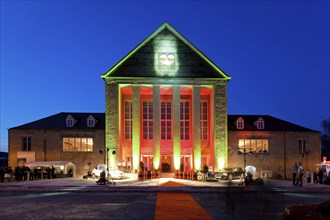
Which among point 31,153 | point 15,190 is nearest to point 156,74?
point 31,153

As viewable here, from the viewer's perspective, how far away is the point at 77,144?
5053 centimetres

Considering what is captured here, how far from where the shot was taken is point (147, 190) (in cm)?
2941

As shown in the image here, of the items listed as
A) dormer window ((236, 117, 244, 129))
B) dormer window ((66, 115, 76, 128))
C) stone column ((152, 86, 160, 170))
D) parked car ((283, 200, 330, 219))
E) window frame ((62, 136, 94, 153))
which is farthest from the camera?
dormer window ((236, 117, 244, 129))

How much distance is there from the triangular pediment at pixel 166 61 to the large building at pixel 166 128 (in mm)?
115

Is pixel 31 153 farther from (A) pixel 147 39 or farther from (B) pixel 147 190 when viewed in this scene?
(B) pixel 147 190

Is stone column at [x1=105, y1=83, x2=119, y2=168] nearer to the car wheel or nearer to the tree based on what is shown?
→ the car wheel

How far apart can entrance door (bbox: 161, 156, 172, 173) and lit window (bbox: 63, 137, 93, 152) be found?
29.3 ft

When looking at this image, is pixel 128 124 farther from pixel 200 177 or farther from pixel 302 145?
pixel 302 145

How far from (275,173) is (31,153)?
96.9 ft

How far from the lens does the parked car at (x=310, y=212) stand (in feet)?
36.0

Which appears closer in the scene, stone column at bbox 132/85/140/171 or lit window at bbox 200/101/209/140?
stone column at bbox 132/85/140/171

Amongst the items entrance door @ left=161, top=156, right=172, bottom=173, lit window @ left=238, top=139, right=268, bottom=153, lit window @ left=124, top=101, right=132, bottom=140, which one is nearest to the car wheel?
entrance door @ left=161, top=156, right=172, bottom=173

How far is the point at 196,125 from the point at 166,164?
6.99 metres

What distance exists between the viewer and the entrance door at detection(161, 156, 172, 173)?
50125mm
